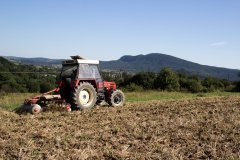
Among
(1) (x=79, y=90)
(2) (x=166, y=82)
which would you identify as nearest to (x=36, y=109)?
(1) (x=79, y=90)

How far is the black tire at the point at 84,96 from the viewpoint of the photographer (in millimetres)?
13758

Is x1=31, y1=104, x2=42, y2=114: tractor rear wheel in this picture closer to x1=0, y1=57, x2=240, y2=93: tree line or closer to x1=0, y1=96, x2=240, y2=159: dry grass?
x1=0, y1=96, x2=240, y2=159: dry grass

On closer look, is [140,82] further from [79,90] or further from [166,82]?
[79,90]

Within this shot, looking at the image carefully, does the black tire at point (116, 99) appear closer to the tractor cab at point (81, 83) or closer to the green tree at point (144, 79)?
the tractor cab at point (81, 83)

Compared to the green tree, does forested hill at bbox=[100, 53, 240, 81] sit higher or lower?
higher

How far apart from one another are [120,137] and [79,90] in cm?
592

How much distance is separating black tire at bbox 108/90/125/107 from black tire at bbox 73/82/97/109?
106cm

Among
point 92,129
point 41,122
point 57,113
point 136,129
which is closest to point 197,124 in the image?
point 136,129

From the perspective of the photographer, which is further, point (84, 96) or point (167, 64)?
point (167, 64)

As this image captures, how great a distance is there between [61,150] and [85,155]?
1.90 ft

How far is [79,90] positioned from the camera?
13898 mm

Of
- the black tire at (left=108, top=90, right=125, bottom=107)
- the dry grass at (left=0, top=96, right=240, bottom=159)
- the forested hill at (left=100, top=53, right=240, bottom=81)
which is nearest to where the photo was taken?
the dry grass at (left=0, top=96, right=240, bottom=159)

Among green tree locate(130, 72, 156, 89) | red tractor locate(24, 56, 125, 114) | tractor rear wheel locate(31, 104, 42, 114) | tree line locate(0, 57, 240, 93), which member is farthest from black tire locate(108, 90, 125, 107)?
green tree locate(130, 72, 156, 89)

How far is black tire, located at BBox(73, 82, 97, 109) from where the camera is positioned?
1376cm
